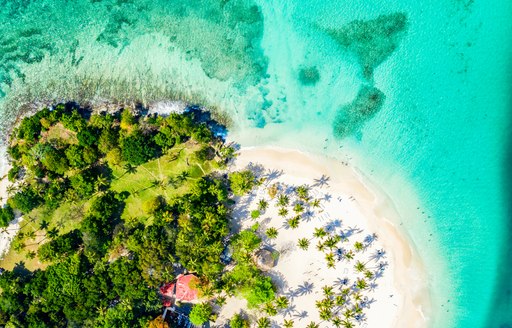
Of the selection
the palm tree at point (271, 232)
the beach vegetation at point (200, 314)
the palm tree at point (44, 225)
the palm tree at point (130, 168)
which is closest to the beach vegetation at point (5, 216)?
the palm tree at point (44, 225)

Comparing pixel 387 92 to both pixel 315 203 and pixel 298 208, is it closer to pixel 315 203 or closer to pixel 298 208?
pixel 315 203

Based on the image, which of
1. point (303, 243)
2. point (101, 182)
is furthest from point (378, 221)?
point (101, 182)

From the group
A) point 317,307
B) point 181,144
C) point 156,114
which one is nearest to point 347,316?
point 317,307

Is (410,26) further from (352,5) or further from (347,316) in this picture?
(347,316)

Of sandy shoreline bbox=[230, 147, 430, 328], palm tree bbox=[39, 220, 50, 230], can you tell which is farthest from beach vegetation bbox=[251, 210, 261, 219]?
palm tree bbox=[39, 220, 50, 230]

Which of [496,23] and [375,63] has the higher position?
[496,23]
